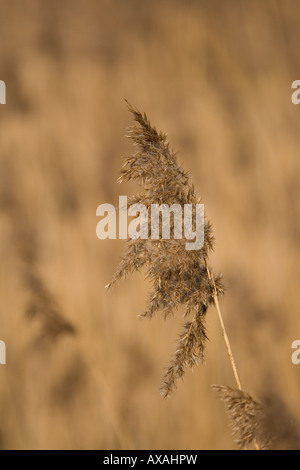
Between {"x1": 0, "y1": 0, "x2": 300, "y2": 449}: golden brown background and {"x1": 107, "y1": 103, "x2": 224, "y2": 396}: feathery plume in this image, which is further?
{"x1": 0, "y1": 0, "x2": 300, "y2": 449}: golden brown background

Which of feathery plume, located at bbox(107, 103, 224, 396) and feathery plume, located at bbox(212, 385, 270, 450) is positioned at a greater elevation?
feathery plume, located at bbox(107, 103, 224, 396)

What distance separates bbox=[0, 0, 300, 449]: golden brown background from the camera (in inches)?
63.0

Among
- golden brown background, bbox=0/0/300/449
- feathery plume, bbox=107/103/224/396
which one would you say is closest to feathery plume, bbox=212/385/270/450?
feathery plume, bbox=107/103/224/396

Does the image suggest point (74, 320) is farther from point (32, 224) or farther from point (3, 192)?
point (3, 192)

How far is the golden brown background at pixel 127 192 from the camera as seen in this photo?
5.25 ft

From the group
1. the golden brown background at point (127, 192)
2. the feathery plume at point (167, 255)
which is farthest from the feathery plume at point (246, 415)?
the golden brown background at point (127, 192)

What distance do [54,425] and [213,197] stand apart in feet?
2.92

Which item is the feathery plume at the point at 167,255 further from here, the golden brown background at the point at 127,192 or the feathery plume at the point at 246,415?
the golden brown background at the point at 127,192

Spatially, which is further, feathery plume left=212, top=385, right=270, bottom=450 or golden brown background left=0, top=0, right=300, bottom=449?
golden brown background left=0, top=0, right=300, bottom=449

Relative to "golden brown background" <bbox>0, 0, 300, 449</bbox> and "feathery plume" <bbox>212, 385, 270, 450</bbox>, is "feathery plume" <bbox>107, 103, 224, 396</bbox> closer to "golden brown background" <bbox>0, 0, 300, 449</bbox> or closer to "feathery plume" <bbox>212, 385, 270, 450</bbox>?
"feathery plume" <bbox>212, 385, 270, 450</bbox>

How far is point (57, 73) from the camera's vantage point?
1.67 m

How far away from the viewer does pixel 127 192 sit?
64.8 inches

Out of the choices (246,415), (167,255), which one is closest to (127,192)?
(167,255)
